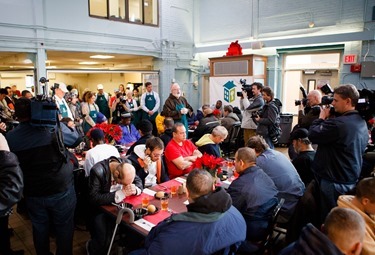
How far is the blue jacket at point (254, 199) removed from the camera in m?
2.56

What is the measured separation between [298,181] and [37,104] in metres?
2.72

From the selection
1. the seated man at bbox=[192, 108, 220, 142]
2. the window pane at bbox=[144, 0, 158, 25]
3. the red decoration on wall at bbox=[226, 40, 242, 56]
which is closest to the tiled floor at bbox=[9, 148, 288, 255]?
the seated man at bbox=[192, 108, 220, 142]

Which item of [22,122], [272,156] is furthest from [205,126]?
[22,122]

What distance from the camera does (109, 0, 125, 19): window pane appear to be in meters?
9.25

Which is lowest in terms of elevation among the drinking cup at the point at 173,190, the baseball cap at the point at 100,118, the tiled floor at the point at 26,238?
the tiled floor at the point at 26,238

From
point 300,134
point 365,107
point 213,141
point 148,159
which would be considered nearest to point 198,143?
point 213,141

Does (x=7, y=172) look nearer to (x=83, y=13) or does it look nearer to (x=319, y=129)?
(x=319, y=129)

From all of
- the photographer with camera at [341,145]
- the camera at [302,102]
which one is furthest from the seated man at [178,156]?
the camera at [302,102]

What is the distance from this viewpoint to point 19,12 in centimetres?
735

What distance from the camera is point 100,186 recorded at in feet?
9.36

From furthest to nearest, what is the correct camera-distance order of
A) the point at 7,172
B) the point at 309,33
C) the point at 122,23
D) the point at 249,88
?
the point at 122,23 → the point at 309,33 → the point at 249,88 → the point at 7,172

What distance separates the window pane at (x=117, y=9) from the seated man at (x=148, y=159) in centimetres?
700

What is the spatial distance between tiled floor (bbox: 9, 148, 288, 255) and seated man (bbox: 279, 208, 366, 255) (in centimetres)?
279

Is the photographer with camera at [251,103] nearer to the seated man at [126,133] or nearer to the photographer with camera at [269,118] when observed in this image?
the photographer with camera at [269,118]
